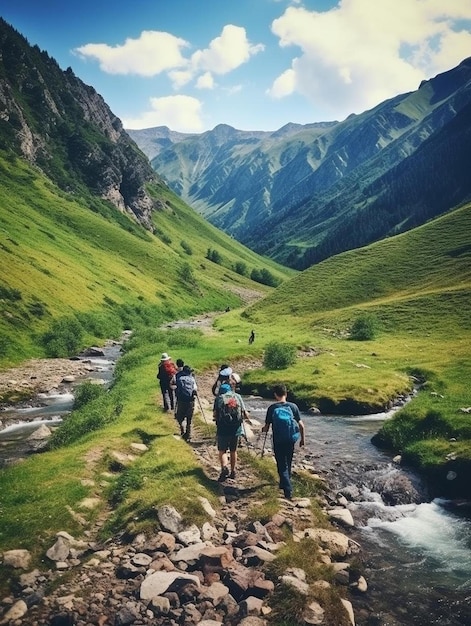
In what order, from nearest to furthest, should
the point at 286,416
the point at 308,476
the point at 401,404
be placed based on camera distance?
the point at 286,416, the point at 308,476, the point at 401,404

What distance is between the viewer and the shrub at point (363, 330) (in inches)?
2408

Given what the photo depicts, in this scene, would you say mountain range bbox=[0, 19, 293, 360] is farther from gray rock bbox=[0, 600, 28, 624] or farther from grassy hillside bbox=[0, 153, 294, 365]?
gray rock bbox=[0, 600, 28, 624]

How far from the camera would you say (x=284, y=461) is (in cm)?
1540

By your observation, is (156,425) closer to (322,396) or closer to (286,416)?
(286,416)

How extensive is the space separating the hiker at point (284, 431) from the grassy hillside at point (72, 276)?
40031mm

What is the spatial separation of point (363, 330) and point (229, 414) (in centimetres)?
4866

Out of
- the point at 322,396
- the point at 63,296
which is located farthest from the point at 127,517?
the point at 63,296

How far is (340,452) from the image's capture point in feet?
76.0

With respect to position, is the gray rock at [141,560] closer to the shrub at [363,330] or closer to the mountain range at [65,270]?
the mountain range at [65,270]

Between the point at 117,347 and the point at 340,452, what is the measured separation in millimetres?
48380

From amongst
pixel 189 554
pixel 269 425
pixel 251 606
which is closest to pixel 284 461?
pixel 269 425

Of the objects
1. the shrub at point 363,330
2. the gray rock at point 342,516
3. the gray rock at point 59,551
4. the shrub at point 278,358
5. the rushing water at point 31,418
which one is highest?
the shrub at point 363,330

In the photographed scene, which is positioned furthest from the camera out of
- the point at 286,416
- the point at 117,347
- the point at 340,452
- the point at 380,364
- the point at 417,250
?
the point at 417,250

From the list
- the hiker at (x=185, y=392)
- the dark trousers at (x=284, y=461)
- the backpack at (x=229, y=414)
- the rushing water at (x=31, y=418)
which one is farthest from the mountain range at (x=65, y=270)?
the dark trousers at (x=284, y=461)
